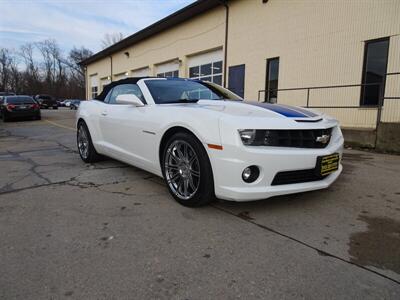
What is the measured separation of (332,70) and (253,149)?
8.04m

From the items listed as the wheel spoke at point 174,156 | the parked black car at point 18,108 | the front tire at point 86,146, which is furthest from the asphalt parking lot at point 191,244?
the parked black car at point 18,108

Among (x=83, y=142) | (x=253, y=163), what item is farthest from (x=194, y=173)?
(x=83, y=142)

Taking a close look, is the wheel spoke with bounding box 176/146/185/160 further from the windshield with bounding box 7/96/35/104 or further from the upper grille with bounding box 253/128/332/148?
the windshield with bounding box 7/96/35/104

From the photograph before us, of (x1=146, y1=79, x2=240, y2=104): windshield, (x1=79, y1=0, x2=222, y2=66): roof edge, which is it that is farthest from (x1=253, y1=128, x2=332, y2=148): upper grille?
(x1=79, y1=0, x2=222, y2=66): roof edge

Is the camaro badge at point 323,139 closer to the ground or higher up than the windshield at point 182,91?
closer to the ground

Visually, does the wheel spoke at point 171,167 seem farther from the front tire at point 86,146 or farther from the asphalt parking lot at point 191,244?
the front tire at point 86,146

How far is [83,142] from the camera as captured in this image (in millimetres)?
5844

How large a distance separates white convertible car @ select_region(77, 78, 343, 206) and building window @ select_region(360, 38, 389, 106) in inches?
240

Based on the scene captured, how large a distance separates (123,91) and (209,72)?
1106cm

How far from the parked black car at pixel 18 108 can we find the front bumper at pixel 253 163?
1722 centimetres

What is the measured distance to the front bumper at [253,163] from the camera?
2.84 meters

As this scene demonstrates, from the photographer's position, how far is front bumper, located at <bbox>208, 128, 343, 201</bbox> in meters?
2.84

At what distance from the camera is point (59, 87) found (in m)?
77.3

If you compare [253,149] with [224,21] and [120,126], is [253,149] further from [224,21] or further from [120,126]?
[224,21]
